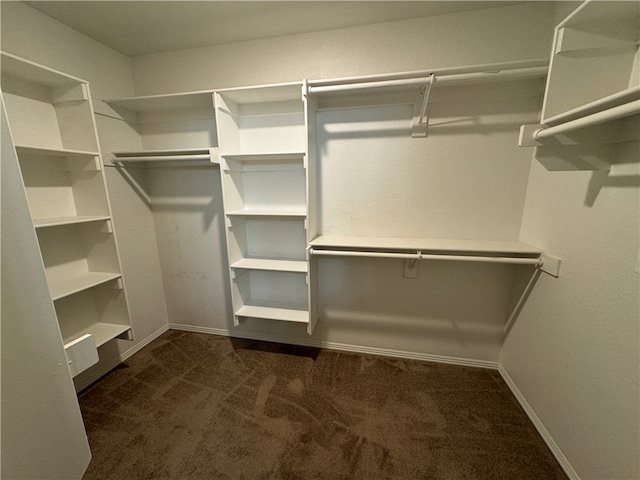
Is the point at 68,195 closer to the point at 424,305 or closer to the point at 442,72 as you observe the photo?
the point at 442,72

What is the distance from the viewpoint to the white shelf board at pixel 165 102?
5.86 feet

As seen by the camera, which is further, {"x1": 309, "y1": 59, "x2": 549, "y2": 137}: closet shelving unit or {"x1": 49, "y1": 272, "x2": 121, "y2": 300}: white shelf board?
{"x1": 49, "y1": 272, "x2": 121, "y2": 300}: white shelf board

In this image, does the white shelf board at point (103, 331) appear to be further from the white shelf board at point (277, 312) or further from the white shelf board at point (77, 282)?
the white shelf board at point (277, 312)

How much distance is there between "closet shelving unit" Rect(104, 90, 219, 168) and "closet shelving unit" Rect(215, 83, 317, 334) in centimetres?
28

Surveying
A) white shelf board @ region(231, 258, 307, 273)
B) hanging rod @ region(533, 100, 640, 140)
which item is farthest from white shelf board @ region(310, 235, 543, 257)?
hanging rod @ region(533, 100, 640, 140)

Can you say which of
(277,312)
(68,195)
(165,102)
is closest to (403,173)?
(277,312)

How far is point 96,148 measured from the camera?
5.35 ft

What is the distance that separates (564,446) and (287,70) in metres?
2.93

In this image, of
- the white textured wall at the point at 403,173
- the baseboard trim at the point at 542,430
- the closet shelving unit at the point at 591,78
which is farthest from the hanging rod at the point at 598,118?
the baseboard trim at the point at 542,430

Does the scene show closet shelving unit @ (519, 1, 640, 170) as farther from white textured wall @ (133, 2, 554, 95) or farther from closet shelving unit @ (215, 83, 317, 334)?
closet shelving unit @ (215, 83, 317, 334)

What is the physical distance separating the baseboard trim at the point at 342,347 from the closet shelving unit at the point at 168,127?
1.63 meters

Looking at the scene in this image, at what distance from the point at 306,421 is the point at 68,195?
2.26m

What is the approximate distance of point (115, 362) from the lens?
2.10 meters

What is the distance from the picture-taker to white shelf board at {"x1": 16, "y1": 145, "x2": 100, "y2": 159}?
4.45 ft
